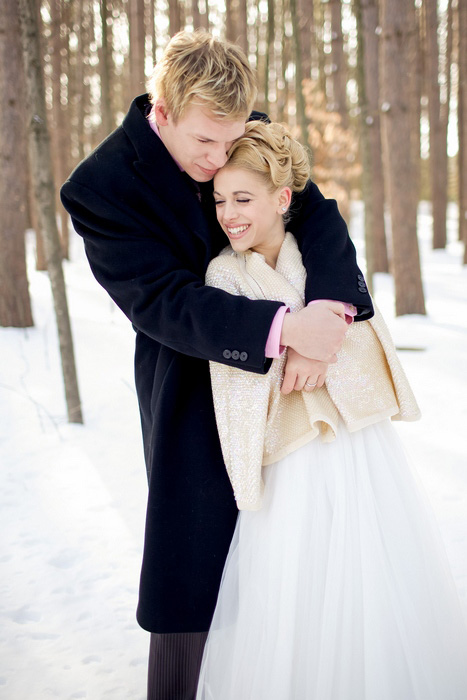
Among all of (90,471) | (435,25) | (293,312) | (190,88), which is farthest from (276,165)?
(435,25)

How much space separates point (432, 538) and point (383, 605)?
0.91 feet

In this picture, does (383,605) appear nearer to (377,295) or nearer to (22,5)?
(22,5)

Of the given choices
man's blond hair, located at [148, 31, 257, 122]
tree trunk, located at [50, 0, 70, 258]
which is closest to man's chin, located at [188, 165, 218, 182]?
man's blond hair, located at [148, 31, 257, 122]

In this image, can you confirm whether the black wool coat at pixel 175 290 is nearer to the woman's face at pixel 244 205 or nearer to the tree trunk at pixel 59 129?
the woman's face at pixel 244 205

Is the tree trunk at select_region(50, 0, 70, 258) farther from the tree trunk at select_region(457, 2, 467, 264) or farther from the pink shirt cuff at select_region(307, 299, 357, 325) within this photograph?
the pink shirt cuff at select_region(307, 299, 357, 325)

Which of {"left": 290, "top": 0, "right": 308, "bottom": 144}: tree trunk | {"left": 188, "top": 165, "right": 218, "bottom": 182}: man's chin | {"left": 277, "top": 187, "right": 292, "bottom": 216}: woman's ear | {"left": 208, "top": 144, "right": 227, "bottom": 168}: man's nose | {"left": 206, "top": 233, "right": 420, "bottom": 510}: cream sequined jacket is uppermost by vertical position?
{"left": 290, "top": 0, "right": 308, "bottom": 144}: tree trunk

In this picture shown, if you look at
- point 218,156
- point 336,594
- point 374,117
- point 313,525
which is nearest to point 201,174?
point 218,156

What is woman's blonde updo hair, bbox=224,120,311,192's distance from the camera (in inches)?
65.0

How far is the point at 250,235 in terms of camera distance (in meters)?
1.69

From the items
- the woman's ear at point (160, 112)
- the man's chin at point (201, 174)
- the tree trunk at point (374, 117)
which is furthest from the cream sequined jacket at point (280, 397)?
the tree trunk at point (374, 117)

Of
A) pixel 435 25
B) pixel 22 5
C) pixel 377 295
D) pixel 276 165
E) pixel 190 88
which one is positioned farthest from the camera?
pixel 435 25

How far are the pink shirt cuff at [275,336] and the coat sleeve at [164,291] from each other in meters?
0.01

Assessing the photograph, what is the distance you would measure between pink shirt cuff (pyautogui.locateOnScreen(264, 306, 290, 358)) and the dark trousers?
0.92 m

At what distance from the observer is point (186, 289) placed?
1506 mm
